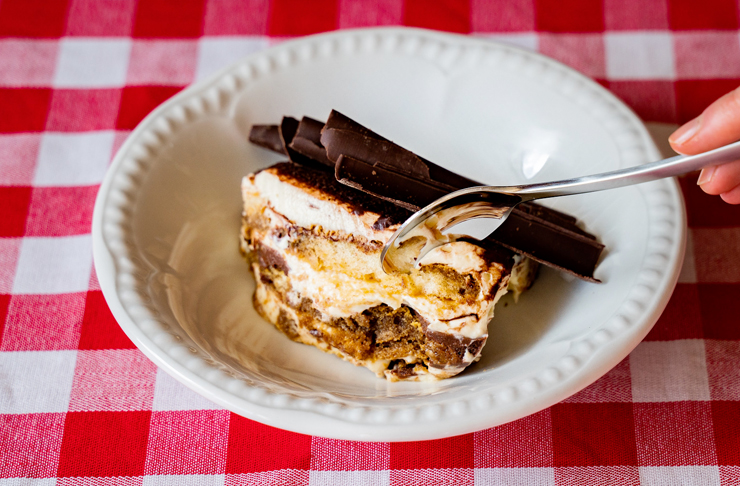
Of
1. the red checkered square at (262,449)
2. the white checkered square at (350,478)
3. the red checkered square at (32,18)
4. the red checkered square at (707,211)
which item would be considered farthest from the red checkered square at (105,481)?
the red checkered square at (32,18)

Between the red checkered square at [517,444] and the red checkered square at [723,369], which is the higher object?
the red checkered square at [723,369]

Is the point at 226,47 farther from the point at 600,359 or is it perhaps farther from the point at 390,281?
the point at 600,359

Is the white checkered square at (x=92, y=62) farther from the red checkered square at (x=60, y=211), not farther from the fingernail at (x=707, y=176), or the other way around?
the fingernail at (x=707, y=176)

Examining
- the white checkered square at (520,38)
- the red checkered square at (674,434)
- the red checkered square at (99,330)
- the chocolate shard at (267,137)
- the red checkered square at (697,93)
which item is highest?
the white checkered square at (520,38)

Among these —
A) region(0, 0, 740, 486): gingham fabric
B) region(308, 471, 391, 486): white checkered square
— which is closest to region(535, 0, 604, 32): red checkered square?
region(0, 0, 740, 486): gingham fabric

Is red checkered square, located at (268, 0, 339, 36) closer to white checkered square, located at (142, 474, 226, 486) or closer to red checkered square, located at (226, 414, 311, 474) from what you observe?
red checkered square, located at (226, 414, 311, 474)

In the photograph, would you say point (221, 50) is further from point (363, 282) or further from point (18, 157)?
point (363, 282)
